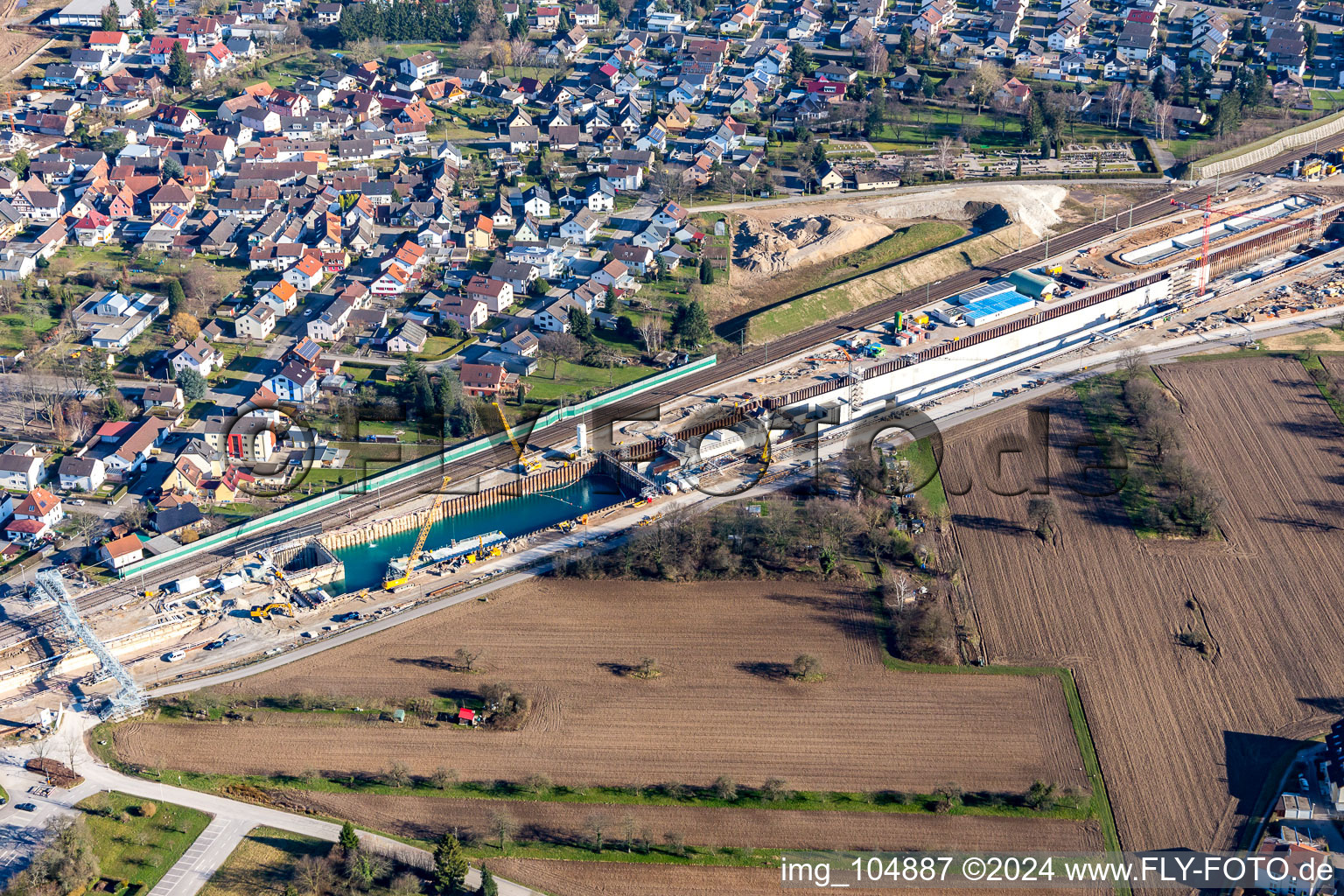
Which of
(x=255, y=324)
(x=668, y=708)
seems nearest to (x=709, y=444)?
(x=668, y=708)

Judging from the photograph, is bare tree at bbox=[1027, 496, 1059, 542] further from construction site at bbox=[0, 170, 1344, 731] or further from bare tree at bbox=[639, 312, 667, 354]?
bare tree at bbox=[639, 312, 667, 354]

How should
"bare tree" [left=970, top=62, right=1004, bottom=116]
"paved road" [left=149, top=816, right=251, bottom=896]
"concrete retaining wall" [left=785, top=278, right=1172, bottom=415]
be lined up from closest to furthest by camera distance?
"paved road" [left=149, top=816, right=251, bottom=896] → "concrete retaining wall" [left=785, top=278, right=1172, bottom=415] → "bare tree" [left=970, top=62, right=1004, bottom=116]

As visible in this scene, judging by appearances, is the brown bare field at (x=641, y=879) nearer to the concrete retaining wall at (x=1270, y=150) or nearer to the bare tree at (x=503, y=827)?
the bare tree at (x=503, y=827)

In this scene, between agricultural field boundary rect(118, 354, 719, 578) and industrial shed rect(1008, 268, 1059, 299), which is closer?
agricultural field boundary rect(118, 354, 719, 578)

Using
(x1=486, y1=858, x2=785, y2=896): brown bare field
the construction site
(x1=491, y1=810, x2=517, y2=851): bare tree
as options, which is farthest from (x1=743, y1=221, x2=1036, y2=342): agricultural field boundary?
(x1=486, y1=858, x2=785, y2=896): brown bare field

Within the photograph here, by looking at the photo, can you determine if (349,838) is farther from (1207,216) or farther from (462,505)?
(1207,216)

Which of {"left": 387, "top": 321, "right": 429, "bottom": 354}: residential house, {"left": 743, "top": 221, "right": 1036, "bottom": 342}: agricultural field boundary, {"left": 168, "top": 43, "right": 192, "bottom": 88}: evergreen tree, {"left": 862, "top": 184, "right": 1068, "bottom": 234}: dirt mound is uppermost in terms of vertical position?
{"left": 168, "top": 43, "right": 192, "bottom": 88}: evergreen tree

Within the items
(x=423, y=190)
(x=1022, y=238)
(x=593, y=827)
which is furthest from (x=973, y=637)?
(x=423, y=190)
